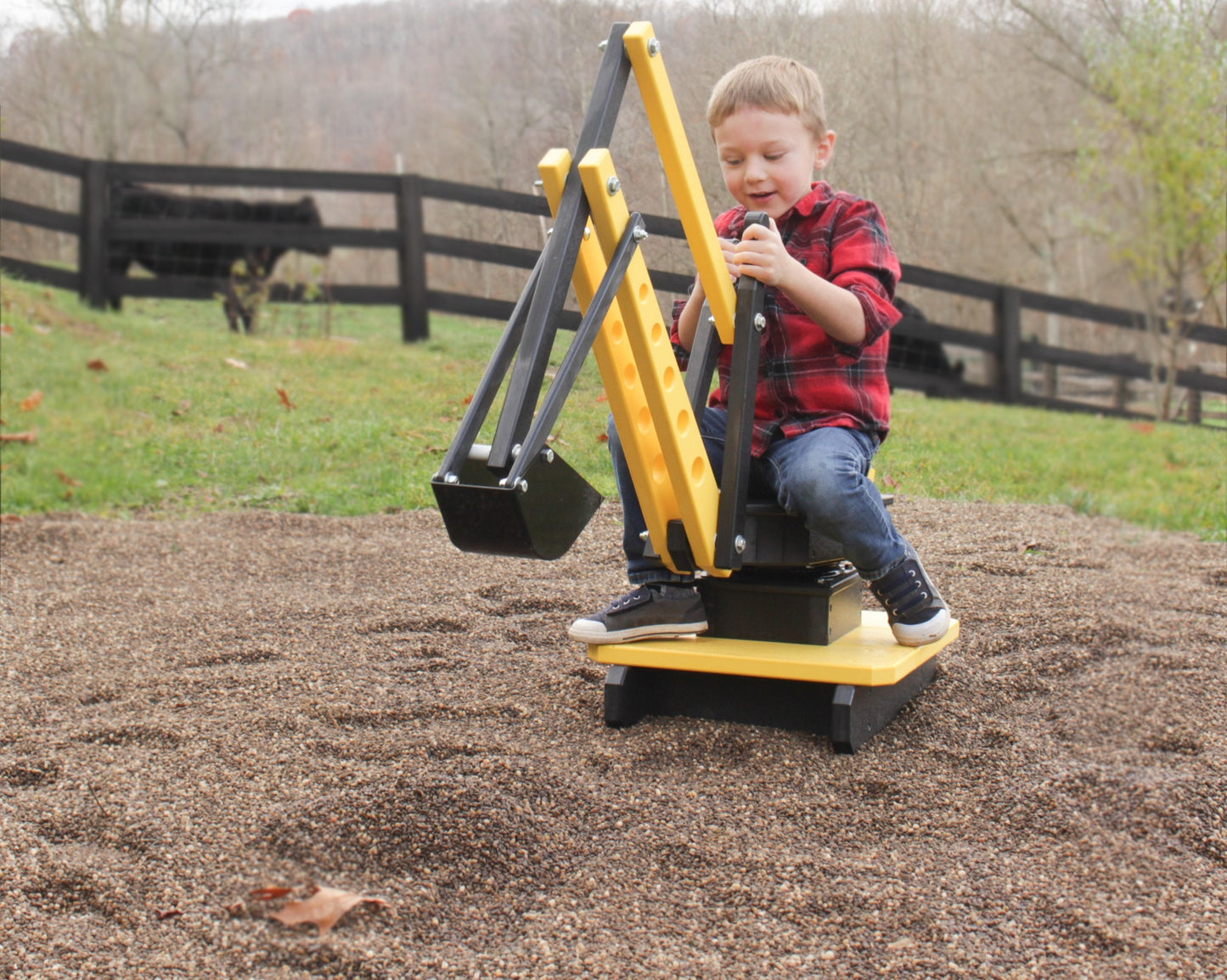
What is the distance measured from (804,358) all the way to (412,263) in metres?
3.33

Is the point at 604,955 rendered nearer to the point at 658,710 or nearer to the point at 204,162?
the point at 658,710

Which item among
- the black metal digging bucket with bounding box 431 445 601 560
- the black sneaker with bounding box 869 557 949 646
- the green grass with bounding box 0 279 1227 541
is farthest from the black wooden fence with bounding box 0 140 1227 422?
the black metal digging bucket with bounding box 431 445 601 560

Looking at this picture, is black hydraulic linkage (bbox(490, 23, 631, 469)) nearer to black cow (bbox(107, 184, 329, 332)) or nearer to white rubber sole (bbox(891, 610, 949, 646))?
white rubber sole (bbox(891, 610, 949, 646))

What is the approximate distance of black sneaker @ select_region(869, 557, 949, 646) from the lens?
6.01ft

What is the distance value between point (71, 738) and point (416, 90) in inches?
143

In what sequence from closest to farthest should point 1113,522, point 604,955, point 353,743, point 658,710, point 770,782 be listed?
1. point 604,955
2. point 770,782
3. point 353,743
4. point 658,710
5. point 1113,522

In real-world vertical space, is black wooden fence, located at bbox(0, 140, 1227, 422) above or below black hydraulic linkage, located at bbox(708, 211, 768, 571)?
above

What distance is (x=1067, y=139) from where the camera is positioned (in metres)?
6.18

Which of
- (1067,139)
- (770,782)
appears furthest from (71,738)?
(1067,139)

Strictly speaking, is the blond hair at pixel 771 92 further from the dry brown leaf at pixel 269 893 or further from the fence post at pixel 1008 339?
the fence post at pixel 1008 339

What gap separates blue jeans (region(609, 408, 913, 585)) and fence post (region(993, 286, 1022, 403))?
13.8ft

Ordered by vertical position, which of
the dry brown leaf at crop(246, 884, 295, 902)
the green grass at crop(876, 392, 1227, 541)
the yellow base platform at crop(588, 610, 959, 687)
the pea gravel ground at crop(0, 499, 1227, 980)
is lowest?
the dry brown leaf at crop(246, 884, 295, 902)

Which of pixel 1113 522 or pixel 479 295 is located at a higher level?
pixel 479 295

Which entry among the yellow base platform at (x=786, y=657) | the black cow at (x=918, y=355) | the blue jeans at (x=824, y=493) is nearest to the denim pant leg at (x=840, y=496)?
the blue jeans at (x=824, y=493)
